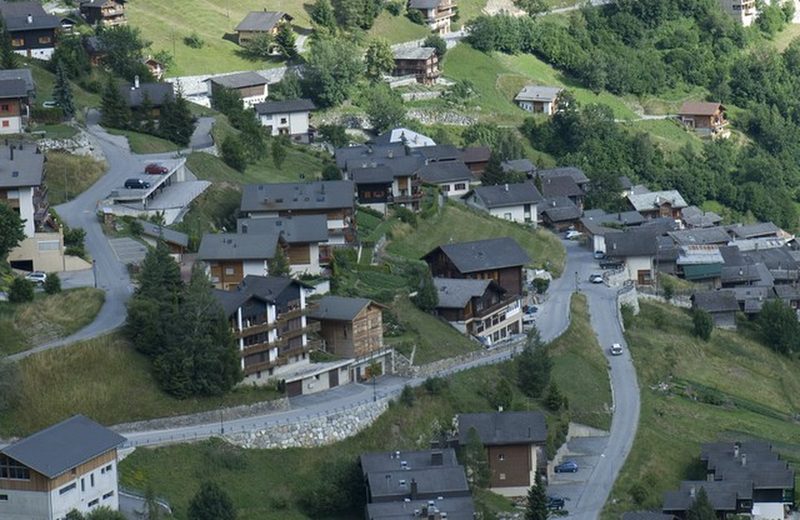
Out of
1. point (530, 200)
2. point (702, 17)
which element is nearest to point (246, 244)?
point (530, 200)

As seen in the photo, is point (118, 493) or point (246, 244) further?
point (246, 244)

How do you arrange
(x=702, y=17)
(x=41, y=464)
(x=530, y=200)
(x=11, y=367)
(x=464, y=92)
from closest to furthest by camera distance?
(x=41, y=464) < (x=11, y=367) < (x=530, y=200) < (x=464, y=92) < (x=702, y=17)

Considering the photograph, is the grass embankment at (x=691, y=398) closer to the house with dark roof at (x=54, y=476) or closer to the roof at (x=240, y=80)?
the house with dark roof at (x=54, y=476)

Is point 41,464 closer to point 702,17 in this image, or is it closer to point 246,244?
point 246,244

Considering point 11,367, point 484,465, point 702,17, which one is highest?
point 11,367

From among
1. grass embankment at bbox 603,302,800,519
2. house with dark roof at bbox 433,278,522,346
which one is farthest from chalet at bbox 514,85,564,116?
house with dark roof at bbox 433,278,522,346

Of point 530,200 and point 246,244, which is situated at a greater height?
point 246,244

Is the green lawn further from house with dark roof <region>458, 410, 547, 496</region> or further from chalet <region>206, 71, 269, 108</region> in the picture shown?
house with dark roof <region>458, 410, 547, 496</region>

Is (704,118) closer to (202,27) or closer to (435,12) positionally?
(435,12)

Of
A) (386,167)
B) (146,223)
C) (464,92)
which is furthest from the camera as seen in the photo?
(464,92)
